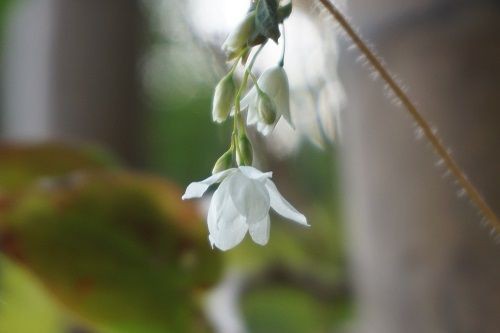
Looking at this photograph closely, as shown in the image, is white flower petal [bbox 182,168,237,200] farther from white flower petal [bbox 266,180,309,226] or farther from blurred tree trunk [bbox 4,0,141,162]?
blurred tree trunk [bbox 4,0,141,162]

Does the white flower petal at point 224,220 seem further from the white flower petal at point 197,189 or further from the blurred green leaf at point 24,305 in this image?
the blurred green leaf at point 24,305

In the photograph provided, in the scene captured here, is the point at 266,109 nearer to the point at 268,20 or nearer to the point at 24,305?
the point at 268,20

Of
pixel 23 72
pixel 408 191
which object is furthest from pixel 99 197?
pixel 23 72

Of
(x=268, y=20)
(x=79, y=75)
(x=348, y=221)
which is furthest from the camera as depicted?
(x=79, y=75)

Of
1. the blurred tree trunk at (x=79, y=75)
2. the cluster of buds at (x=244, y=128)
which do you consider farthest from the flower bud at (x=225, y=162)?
the blurred tree trunk at (x=79, y=75)

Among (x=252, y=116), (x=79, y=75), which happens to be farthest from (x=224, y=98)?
(x=79, y=75)

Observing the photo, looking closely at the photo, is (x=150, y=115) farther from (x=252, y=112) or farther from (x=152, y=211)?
(x=252, y=112)

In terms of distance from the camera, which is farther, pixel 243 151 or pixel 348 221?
pixel 348 221
